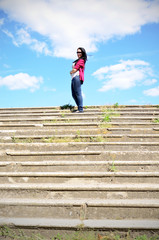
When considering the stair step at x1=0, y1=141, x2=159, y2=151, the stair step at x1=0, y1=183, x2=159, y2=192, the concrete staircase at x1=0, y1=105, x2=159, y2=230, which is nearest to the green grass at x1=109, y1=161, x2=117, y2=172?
the concrete staircase at x1=0, y1=105, x2=159, y2=230

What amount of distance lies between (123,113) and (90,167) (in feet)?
7.97

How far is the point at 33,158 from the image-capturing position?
10.4 ft

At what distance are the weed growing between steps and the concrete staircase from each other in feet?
0.22

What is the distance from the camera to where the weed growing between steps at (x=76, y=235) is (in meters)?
1.96

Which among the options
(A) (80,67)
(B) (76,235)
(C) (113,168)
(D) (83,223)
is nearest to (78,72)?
(A) (80,67)

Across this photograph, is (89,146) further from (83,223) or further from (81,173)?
(83,223)

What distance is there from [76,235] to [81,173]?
2.88 ft

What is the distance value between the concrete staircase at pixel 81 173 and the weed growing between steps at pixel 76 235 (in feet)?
0.22

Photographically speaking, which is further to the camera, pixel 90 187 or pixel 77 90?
pixel 77 90

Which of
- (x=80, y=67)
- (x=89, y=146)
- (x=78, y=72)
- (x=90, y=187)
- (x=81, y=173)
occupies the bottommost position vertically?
(x=90, y=187)

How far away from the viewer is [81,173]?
9.07 ft

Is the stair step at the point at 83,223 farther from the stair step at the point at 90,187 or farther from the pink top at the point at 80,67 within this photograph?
the pink top at the point at 80,67

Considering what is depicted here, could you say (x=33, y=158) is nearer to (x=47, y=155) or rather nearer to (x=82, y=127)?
(x=47, y=155)

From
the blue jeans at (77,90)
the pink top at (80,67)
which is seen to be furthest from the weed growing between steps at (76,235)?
the pink top at (80,67)
